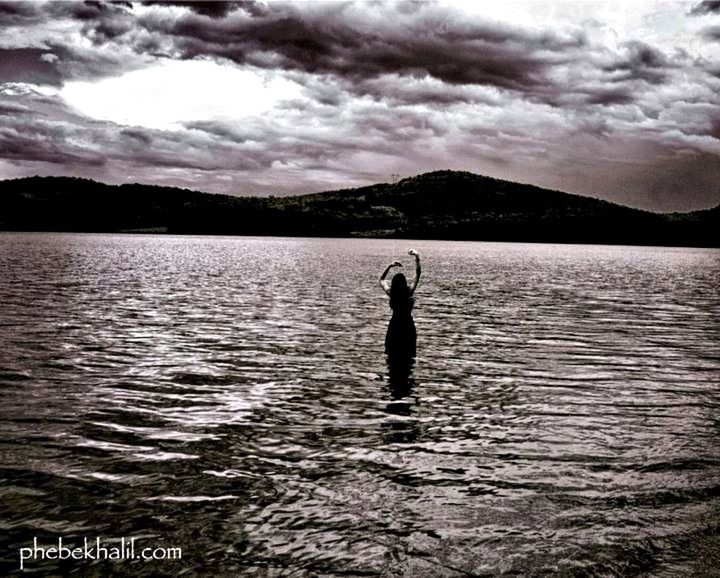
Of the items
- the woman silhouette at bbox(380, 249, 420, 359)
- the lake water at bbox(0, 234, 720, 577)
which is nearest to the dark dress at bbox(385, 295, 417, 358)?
the woman silhouette at bbox(380, 249, 420, 359)

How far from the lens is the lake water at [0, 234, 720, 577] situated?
24.2 feet

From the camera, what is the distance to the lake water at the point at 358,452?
7.37 meters

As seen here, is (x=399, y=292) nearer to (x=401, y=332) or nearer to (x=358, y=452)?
(x=401, y=332)

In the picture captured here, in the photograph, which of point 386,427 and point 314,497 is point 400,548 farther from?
point 386,427

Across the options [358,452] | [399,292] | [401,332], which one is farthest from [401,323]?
[358,452]

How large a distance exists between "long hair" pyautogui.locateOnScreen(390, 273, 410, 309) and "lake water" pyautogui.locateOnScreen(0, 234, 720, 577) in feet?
6.05

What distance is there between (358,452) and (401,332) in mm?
9219

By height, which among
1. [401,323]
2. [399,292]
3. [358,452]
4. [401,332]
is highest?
[399,292]

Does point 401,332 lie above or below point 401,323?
below

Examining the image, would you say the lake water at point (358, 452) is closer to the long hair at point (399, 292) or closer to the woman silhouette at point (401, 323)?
the woman silhouette at point (401, 323)

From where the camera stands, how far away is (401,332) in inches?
778

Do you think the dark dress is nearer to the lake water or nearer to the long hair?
the long hair

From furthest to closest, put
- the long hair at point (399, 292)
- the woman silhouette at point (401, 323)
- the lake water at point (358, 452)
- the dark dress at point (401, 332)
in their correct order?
the dark dress at point (401, 332) < the woman silhouette at point (401, 323) < the long hair at point (399, 292) < the lake water at point (358, 452)

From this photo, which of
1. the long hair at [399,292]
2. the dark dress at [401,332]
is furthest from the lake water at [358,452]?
the long hair at [399,292]
